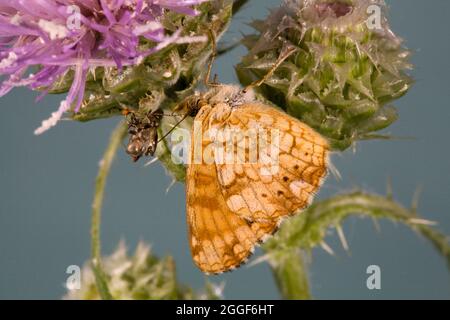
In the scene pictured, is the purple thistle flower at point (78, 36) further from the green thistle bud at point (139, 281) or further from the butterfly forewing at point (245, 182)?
the green thistle bud at point (139, 281)

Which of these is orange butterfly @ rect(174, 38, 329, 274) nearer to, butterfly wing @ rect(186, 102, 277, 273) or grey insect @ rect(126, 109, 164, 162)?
butterfly wing @ rect(186, 102, 277, 273)

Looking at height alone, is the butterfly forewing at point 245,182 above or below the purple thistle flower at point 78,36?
below

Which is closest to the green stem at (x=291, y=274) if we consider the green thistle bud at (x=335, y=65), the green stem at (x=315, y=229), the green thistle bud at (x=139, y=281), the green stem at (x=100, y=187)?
the green stem at (x=315, y=229)

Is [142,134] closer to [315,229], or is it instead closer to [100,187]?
[100,187]

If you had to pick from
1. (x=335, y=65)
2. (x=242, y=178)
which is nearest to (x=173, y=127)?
(x=242, y=178)

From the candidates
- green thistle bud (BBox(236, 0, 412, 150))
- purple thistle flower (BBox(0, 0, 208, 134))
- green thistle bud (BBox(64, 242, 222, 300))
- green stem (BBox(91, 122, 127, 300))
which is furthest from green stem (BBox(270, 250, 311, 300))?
purple thistle flower (BBox(0, 0, 208, 134))

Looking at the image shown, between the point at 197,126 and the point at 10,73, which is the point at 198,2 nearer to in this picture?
the point at 197,126
